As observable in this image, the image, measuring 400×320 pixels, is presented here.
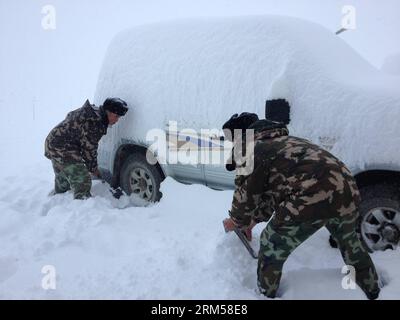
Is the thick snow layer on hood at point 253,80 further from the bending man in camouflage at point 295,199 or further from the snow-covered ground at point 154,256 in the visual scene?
the snow-covered ground at point 154,256

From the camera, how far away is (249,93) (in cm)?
321

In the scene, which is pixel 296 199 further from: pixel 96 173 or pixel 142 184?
pixel 96 173

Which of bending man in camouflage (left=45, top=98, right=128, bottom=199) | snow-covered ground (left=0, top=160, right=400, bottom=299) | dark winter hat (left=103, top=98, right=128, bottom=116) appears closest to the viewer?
snow-covered ground (left=0, top=160, right=400, bottom=299)

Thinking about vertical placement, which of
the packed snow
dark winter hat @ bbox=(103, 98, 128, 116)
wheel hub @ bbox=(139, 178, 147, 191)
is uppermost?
dark winter hat @ bbox=(103, 98, 128, 116)

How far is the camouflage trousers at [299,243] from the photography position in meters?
2.13

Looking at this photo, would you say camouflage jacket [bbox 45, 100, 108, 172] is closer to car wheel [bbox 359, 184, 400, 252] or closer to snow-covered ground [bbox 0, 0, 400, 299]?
snow-covered ground [bbox 0, 0, 400, 299]

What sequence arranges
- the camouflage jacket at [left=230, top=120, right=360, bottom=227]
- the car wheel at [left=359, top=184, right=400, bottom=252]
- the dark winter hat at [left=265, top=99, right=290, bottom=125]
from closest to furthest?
1. the camouflage jacket at [left=230, top=120, right=360, bottom=227]
2. the car wheel at [left=359, top=184, right=400, bottom=252]
3. the dark winter hat at [left=265, top=99, right=290, bottom=125]

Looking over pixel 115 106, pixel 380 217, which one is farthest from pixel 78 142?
pixel 380 217

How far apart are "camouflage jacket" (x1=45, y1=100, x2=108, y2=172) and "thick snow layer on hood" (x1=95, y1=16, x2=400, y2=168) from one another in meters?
0.28

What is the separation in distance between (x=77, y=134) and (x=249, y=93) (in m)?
2.14

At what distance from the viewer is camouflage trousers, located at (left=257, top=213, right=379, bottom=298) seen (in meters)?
2.13

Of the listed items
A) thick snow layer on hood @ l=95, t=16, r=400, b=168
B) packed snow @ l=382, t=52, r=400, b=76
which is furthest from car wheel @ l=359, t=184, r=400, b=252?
packed snow @ l=382, t=52, r=400, b=76
